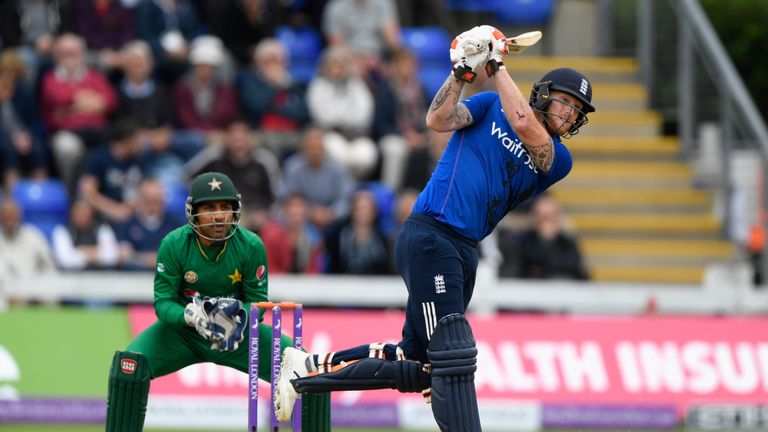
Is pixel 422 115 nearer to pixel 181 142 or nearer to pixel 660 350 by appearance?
pixel 181 142

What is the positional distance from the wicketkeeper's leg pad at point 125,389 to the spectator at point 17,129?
19.2 feet

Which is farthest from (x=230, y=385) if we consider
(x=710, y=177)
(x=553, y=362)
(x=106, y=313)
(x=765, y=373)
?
(x=710, y=177)

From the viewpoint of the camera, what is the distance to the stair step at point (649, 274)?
14508 millimetres

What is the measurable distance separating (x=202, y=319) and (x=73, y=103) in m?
6.62

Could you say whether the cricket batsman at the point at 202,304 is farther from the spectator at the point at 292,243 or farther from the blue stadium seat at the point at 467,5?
the blue stadium seat at the point at 467,5

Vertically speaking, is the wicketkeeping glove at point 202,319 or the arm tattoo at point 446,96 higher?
the arm tattoo at point 446,96

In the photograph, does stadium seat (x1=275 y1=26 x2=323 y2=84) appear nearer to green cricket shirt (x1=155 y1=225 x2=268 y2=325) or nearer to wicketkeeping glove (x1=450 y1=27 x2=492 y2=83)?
green cricket shirt (x1=155 y1=225 x2=268 y2=325)

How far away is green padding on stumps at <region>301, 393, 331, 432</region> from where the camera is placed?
25.1 ft

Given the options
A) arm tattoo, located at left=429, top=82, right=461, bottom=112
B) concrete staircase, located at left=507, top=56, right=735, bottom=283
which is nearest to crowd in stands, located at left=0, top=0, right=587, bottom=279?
concrete staircase, located at left=507, top=56, right=735, bottom=283

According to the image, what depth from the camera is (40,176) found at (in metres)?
13.1

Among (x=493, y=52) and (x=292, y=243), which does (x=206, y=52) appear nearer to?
(x=292, y=243)

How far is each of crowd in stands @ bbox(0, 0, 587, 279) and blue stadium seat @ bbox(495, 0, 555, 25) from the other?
159 centimetres

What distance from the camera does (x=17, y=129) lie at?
521 inches

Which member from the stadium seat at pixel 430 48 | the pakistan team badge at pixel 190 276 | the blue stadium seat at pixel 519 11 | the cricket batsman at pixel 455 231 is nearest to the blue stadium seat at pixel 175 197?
the stadium seat at pixel 430 48
